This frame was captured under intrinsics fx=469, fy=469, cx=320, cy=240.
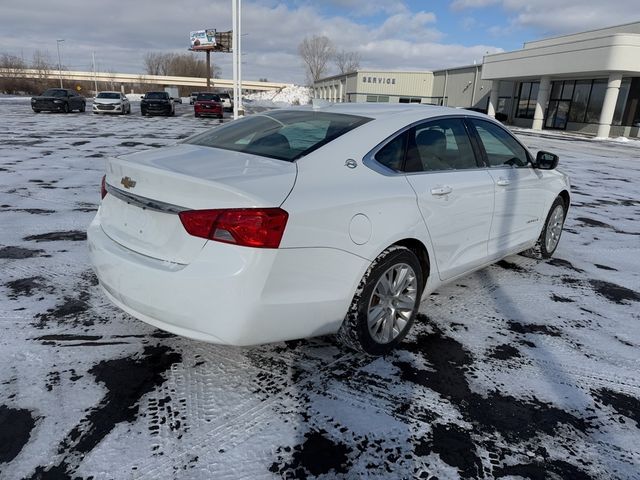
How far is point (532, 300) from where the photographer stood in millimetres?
4211

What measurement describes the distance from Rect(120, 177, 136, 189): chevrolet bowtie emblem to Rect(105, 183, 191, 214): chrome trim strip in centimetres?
4

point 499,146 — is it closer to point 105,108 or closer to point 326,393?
point 326,393

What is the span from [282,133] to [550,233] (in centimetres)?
350

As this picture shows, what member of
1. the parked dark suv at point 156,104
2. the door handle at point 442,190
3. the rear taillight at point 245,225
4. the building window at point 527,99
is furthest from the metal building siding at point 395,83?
the rear taillight at point 245,225

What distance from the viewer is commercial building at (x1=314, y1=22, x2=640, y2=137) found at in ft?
92.8

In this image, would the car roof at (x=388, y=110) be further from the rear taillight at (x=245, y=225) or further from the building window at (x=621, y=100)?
the building window at (x=621, y=100)

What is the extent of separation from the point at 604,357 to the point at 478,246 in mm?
1185

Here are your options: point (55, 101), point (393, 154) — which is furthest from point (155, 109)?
point (393, 154)

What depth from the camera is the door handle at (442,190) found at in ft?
10.7

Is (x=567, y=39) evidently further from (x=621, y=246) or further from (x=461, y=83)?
(x=621, y=246)

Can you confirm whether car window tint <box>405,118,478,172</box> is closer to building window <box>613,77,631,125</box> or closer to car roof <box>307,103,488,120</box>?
car roof <box>307,103,488,120</box>

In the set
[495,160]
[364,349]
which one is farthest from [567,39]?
Answer: [364,349]

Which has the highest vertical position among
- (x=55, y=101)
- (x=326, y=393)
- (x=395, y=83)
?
(x=395, y=83)

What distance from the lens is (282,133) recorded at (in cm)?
330
